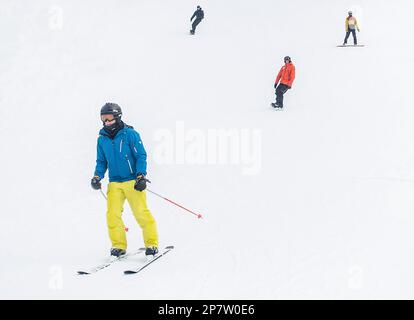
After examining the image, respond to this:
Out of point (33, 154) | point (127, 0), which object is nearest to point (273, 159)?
point (33, 154)

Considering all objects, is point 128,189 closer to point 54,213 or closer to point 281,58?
point 54,213

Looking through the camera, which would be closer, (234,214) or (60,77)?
(234,214)

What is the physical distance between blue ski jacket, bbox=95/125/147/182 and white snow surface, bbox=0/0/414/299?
1031mm

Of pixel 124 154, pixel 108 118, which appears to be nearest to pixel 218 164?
pixel 124 154

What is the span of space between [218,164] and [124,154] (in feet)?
14.7

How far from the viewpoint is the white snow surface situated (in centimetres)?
548

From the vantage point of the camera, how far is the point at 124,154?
241 inches

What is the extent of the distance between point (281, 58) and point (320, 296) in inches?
623

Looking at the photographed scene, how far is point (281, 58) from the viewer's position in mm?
19609

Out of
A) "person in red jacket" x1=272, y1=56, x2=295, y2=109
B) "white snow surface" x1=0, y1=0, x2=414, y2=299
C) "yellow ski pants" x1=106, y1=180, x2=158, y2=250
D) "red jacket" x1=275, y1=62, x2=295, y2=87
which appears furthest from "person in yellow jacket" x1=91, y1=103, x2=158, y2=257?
"red jacket" x1=275, y1=62, x2=295, y2=87

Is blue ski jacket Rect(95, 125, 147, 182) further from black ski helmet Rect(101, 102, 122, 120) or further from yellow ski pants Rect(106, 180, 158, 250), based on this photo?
black ski helmet Rect(101, 102, 122, 120)

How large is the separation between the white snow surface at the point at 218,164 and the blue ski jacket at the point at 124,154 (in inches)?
40.6

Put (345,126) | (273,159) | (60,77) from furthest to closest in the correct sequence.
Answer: (60,77), (345,126), (273,159)

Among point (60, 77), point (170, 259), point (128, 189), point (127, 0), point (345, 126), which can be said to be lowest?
point (170, 259)
